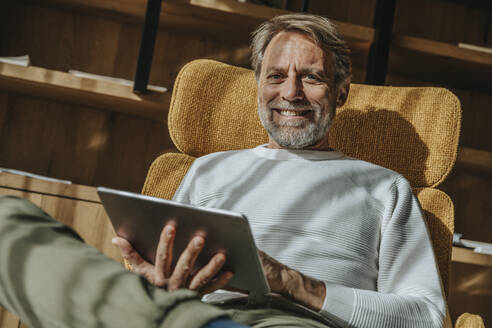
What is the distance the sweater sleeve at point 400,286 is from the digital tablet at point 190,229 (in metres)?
0.18

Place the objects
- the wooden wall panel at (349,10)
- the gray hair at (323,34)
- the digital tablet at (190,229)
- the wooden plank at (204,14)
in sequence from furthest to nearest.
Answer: the wooden wall panel at (349,10) → the wooden plank at (204,14) → the gray hair at (323,34) → the digital tablet at (190,229)

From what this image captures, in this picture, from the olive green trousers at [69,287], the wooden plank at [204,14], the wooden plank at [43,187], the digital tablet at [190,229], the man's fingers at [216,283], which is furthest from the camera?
the wooden plank at [204,14]

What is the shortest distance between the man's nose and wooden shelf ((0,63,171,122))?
22.6 inches

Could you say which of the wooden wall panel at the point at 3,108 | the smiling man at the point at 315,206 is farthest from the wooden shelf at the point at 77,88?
the smiling man at the point at 315,206

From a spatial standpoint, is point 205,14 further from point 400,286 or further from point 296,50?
point 400,286

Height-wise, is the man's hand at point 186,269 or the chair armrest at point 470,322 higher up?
the man's hand at point 186,269

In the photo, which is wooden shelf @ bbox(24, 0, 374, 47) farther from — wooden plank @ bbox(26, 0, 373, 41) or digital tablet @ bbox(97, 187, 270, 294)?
digital tablet @ bbox(97, 187, 270, 294)

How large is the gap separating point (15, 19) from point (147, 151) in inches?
29.1

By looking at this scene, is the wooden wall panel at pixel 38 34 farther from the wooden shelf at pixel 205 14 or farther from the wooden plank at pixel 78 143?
the wooden plank at pixel 78 143

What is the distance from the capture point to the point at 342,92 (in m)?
1.35

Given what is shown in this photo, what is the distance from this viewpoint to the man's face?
129 cm

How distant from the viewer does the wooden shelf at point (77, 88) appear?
5.56ft

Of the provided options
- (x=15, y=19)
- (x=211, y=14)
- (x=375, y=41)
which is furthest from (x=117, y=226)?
(x=15, y=19)

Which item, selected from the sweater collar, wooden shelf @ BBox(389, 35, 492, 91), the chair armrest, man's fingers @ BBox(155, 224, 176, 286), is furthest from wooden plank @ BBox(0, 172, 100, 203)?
wooden shelf @ BBox(389, 35, 492, 91)
